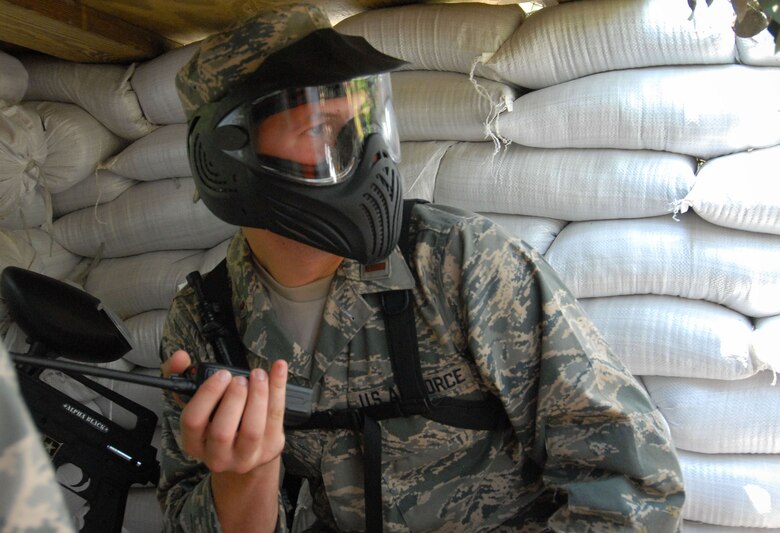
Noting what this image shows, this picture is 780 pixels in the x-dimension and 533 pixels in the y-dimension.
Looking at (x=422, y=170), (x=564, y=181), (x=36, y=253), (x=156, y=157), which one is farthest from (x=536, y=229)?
(x=36, y=253)

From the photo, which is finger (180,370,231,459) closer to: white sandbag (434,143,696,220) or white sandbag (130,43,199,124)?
white sandbag (434,143,696,220)

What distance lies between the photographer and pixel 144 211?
7.39ft

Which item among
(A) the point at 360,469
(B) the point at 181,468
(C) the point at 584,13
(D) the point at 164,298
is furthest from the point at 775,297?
(D) the point at 164,298

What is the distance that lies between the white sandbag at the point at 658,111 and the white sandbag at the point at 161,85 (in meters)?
0.87

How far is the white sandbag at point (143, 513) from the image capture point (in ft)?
7.32

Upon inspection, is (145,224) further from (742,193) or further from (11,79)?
(742,193)

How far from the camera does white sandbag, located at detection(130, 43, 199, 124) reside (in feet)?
6.97

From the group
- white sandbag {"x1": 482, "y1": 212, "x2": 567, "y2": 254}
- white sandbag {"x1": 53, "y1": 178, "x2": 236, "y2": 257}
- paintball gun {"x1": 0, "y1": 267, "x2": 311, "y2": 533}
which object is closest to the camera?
paintball gun {"x1": 0, "y1": 267, "x2": 311, "y2": 533}

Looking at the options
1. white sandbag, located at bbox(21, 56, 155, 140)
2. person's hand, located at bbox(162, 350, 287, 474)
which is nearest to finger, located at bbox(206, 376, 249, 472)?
person's hand, located at bbox(162, 350, 287, 474)

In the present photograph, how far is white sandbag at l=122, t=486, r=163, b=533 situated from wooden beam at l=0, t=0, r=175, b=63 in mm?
1188

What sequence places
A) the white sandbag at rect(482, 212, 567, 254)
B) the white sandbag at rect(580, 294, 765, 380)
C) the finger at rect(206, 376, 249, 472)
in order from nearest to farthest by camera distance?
the finger at rect(206, 376, 249, 472), the white sandbag at rect(580, 294, 765, 380), the white sandbag at rect(482, 212, 567, 254)

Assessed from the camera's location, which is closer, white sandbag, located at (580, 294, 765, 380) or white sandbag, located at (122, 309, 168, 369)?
white sandbag, located at (580, 294, 765, 380)

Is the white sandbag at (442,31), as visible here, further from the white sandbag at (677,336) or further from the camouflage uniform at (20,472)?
the camouflage uniform at (20,472)

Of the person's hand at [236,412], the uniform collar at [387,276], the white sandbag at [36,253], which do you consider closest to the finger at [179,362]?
the person's hand at [236,412]
